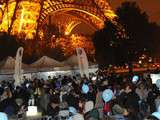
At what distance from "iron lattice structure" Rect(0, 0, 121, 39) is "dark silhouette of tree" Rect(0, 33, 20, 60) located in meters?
4.73

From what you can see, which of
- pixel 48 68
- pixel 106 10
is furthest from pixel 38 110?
pixel 106 10

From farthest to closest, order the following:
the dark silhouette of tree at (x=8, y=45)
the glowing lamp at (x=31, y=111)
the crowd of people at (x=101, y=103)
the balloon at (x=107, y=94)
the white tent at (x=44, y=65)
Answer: the dark silhouette of tree at (x=8, y=45)
the white tent at (x=44, y=65)
the glowing lamp at (x=31, y=111)
the balloon at (x=107, y=94)
the crowd of people at (x=101, y=103)

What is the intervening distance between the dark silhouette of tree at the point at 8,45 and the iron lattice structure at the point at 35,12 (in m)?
4.73

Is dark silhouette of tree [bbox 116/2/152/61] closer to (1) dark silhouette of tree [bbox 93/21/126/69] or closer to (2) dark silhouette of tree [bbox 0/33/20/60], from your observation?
(1) dark silhouette of tree [bbox 93/21/126/69]

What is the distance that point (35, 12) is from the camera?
223ft

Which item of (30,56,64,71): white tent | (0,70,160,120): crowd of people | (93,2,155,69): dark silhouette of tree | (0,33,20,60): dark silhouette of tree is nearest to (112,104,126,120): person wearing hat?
(0,70,160,120): crowd of people

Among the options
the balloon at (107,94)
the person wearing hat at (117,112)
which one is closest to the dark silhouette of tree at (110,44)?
the balloon at (107,94)

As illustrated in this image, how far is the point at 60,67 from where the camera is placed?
33.8 meters

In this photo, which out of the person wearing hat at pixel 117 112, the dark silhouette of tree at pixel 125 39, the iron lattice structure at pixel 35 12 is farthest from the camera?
the iron lattice structure at pixel 35 12

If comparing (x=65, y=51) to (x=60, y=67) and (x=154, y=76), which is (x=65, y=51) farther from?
(x=154, y=76)

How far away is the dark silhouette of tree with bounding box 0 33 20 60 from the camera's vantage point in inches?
2286

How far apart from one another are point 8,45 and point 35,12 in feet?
33.4

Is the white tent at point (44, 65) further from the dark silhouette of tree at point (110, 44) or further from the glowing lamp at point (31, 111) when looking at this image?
the dark silhouette of tree at point (110, 44)

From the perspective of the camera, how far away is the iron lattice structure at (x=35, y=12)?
65.9m
